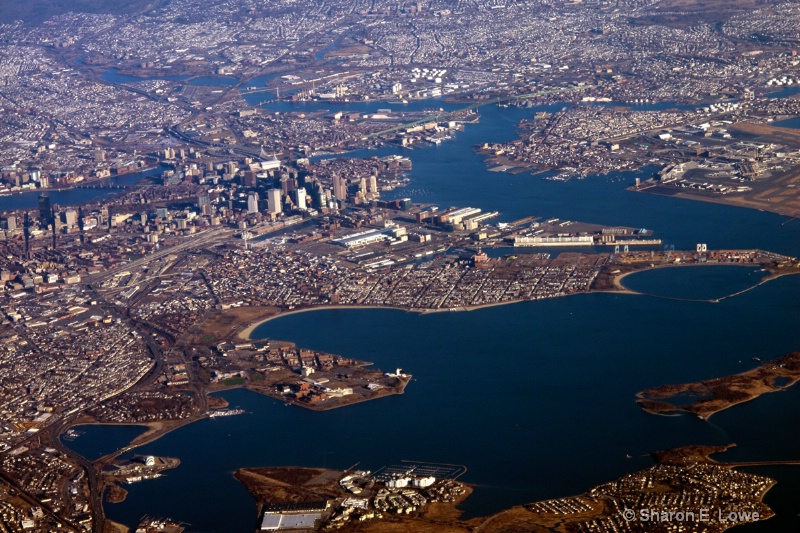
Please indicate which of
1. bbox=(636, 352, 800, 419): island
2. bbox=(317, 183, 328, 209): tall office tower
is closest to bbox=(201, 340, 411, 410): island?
bbox=(636, 352, 800, 419): island

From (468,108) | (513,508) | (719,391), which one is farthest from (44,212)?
(513,508)

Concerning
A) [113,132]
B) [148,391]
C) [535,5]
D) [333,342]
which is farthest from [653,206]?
[535,5]

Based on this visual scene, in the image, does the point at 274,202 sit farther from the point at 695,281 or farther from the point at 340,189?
the point at 695,281

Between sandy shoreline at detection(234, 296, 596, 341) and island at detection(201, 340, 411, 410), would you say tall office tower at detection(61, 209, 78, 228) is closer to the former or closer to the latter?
sandy shoreline at detection(234, 296, 596, 341)

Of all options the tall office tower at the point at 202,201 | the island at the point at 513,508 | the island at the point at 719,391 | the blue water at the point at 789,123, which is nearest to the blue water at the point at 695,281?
the island at the point at 719,391

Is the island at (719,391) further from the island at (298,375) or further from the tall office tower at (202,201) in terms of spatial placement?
the tall office tower at (202,201)
